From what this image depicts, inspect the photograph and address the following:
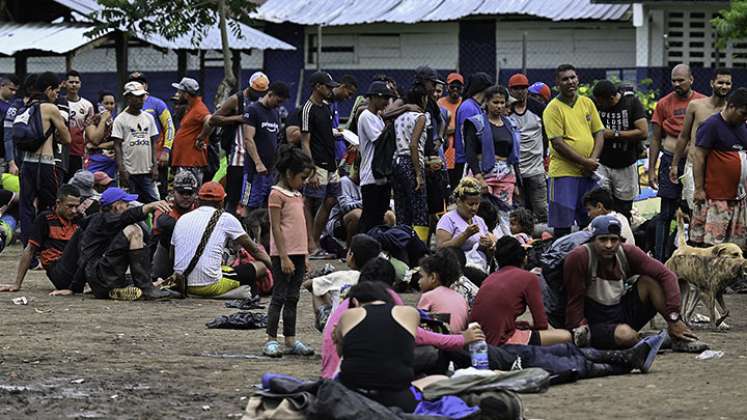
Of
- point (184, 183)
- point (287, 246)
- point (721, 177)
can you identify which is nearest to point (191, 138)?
point (184, 183)

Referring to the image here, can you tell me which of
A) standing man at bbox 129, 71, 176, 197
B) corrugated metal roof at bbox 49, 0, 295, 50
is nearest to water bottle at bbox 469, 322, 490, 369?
standing man at bbox 129, 71, 176, 197

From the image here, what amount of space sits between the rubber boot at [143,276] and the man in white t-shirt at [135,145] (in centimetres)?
337

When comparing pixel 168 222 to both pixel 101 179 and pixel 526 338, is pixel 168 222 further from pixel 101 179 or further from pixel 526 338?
pixel 526 338

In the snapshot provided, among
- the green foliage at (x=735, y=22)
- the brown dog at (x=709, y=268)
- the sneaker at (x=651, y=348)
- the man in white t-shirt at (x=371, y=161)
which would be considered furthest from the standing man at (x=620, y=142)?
the green foliage at (x=735, y=22)

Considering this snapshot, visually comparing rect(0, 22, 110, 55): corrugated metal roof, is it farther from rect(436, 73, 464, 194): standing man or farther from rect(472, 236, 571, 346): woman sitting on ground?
rect(472, 236, 571, 346): woman sitting on ground

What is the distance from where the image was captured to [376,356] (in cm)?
747

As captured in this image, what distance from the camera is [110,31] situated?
2694 cm

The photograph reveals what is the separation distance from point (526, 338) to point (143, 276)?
489 centimetres

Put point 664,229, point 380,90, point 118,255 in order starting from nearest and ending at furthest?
point 118,255, point 664,229, point 380,90

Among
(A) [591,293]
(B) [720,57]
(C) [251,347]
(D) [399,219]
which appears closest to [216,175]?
(D) [399,219]

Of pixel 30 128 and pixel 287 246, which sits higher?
pixel 30 128

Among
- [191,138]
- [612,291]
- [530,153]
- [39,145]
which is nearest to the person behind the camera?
[612,291]

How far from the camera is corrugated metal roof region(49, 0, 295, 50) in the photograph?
2903 centimetres

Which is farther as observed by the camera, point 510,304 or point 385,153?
point 385,153
